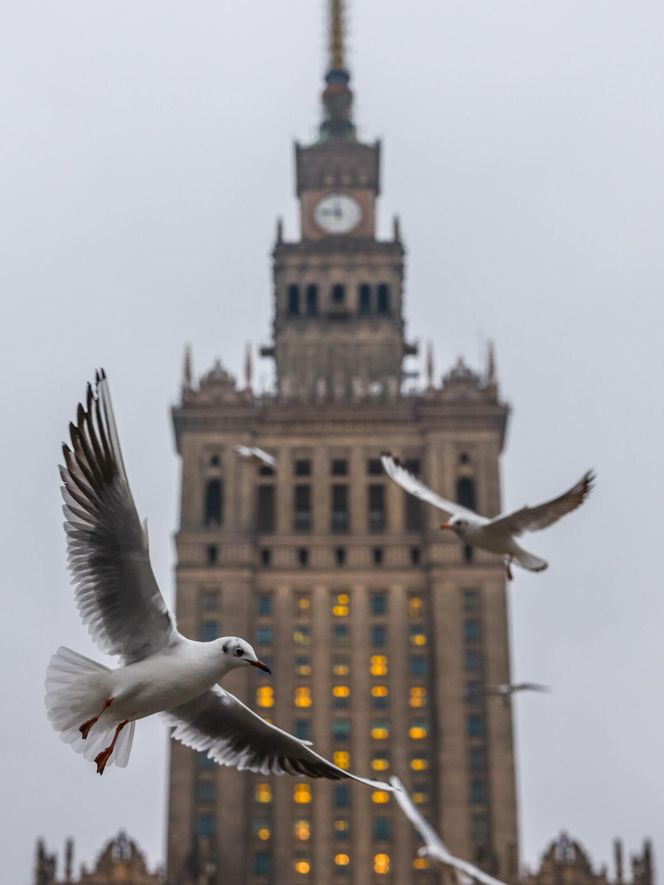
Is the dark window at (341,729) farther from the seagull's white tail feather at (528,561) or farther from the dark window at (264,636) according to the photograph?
the seagull's white tail feather at (528,561)

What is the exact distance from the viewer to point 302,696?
136125 millimetres

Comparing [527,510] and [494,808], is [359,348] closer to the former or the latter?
[494,808]

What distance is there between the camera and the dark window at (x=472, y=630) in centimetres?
13700

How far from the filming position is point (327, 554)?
142500 millimetres

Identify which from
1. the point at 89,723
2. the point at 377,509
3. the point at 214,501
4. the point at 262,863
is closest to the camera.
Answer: the point at 89,723

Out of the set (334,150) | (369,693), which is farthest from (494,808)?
(334,150)

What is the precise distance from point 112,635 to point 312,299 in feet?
487

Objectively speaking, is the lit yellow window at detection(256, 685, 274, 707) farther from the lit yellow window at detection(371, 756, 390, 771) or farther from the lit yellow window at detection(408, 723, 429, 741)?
the lit yellow window at detection(408, 723, 429, 741)

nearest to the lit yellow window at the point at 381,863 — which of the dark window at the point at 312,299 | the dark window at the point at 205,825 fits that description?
the dark window at the point at 205,825

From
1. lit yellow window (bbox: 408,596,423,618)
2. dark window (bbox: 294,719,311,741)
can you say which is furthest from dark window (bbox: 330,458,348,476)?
dark window (bbox: 294,719,311,741)

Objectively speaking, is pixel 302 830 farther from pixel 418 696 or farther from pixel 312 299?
pixel 312 299

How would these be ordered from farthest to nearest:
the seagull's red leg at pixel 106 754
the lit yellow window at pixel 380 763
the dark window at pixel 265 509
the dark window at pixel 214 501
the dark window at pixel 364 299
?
the dark window at pixel 364 299 → the dark window at pixel 265 509 → the dark window at pixel 214 501 → the lit yellow window at pixel 380 763 → the seagull's red leg at pixel 106 754

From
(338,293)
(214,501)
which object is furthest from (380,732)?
(338,293)

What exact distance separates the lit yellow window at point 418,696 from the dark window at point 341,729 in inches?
Answer: 249
